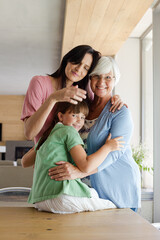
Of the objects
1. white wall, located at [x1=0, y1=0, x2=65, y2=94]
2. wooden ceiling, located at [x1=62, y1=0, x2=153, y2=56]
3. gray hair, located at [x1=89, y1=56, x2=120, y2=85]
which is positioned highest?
white wall, located at [x1=0, y1=0, x2=65, y2=94]

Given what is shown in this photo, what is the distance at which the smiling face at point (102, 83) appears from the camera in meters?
1.83

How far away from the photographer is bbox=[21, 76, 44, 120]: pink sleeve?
1.94m

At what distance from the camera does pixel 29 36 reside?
20.6 feet

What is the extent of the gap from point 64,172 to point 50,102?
33 centimetres

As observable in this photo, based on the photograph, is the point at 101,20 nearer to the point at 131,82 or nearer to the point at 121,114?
the point at 131,82

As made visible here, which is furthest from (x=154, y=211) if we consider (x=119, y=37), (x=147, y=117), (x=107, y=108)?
(x=107, y=108)

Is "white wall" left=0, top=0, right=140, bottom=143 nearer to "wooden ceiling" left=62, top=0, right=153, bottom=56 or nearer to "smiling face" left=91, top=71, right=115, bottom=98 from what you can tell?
"wooden ceiling" left=62, top=0, right=153, bottom=56

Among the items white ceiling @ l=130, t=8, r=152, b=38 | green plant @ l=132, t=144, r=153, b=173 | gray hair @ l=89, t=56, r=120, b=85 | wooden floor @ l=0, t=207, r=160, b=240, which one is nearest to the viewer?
wooden floor @ l=0, t=207, r=160, b=240

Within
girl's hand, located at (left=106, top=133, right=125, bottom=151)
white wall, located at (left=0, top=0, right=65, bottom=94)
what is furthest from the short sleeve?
white wall, located at (left=0, top=0, right=65, bottom=94)

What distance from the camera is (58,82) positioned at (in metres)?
2.04

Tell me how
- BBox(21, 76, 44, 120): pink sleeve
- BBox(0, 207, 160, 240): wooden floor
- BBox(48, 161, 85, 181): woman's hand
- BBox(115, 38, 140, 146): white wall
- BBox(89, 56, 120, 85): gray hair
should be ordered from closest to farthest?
1. BBox(0, 207, 160, 240): wooden floor
2. BBox(48, 161, 85, 181): woman's hand
3. BBox(89, 56, 120, 85): gray hair
4. BBox(21, 76, 44, 120): pink sleeve
5. BBox(115, 38, 140, 146): white wall

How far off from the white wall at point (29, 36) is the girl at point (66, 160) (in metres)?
3.63

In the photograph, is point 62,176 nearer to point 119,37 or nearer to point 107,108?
point 107,108

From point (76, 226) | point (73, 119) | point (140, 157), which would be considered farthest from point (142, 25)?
point (76, 226)
